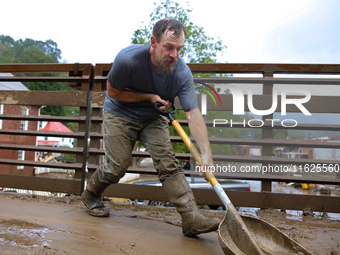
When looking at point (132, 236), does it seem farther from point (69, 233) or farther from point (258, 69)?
point (258, 69)

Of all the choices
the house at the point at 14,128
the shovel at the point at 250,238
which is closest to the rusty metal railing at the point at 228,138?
the shovel at the point at 250,238

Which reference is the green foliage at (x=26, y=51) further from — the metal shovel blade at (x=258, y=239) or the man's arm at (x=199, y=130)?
the metal shovel blade at (x=258, y=239)

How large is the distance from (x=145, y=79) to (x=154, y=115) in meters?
0.41

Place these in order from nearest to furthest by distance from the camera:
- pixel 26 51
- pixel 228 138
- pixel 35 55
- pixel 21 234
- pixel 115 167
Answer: pixel 21 234
pixel 115 167
pixel 228 138
pixel 35 55
pixel 26 51

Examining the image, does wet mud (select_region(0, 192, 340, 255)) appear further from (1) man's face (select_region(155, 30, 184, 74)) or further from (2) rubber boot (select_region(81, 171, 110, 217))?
(1) man's face (select_region(155, 30, 184, 74))

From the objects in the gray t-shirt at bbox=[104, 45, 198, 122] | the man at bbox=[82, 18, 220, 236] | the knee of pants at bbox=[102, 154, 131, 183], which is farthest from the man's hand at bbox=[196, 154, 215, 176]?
the knee of pants at bbox=[102, 154, 131, 183]

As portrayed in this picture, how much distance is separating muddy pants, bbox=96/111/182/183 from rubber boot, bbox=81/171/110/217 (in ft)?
0.30

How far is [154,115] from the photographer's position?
9.32ft

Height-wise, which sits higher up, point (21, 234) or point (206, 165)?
point (206, 165)

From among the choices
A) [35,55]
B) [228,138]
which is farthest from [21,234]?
[35,55]

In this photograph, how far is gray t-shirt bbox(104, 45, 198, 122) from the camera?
2537 mm

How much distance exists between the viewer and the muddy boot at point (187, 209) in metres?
2.28

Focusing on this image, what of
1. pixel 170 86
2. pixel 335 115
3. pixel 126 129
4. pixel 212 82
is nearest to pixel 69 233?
pixel 126 129

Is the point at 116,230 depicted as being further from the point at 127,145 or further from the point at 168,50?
the point at 168,50
